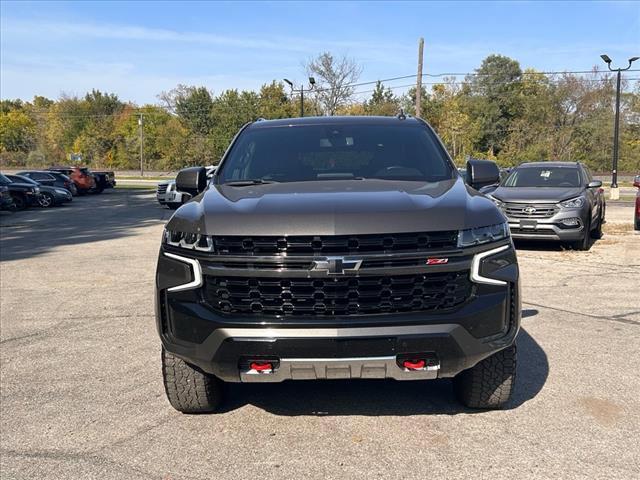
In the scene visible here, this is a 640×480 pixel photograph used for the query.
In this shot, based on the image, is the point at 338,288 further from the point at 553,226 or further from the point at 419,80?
the point at 419,80

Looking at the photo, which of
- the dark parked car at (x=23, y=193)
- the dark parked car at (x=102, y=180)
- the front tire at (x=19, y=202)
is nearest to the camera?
the dark parked car at (x=23, y=193)

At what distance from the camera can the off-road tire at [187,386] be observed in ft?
12.3

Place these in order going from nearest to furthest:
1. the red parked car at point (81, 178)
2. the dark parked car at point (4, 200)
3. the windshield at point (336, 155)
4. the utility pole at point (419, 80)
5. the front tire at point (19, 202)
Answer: the windshield at point (336, 155)
the dark parked car at point (4, 200)
the front tire at point (19, 202)
the utility pole at point (419, 80)
the red parked car at point (81, 178)

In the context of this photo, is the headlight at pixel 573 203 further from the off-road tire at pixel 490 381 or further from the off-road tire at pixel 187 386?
the off-road tire at pixel 187 386

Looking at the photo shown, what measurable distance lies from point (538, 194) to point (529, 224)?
2.03ft

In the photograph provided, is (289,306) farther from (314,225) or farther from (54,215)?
(54,215)

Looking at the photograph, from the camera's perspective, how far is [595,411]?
390 cm

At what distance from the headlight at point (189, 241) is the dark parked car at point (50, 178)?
1113 inches

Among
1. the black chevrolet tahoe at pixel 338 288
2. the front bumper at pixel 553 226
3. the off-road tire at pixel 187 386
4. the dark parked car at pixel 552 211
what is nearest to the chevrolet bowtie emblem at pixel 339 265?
the black chevrolet tahoe at pixel 338 288

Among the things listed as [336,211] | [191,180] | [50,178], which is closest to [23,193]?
[50,178]

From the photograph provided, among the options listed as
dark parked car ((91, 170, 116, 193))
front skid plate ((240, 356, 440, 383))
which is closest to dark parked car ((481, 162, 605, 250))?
front skid plate ((240, 356, 440, 383))

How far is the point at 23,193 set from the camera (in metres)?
26.3

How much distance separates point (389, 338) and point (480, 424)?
1002 millimetres

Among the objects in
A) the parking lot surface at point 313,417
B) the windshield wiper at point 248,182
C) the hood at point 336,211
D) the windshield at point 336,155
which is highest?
the windshield at point 336,155
